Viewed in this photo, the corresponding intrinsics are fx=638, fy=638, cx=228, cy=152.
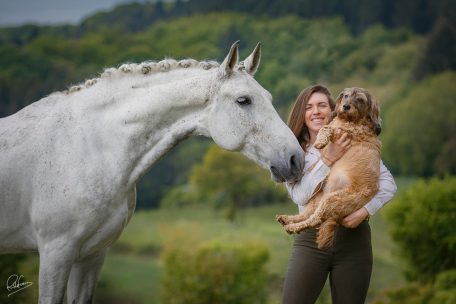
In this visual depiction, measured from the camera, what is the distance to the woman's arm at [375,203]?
3.59m

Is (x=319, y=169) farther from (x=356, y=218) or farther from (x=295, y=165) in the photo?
(x=356, y=218)

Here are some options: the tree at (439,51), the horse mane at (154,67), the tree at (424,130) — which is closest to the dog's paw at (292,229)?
the horse mane at (154,67)

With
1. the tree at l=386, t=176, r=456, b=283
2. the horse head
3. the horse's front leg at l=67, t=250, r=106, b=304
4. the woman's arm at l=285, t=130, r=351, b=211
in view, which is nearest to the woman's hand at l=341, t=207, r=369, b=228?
the woman's arm at l=285, t=130, r=351, b=211

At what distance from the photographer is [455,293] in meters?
23.6

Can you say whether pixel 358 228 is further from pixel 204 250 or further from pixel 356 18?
pixel 356 18

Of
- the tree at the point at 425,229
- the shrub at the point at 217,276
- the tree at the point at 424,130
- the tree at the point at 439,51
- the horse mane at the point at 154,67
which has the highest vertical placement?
the tree at the point at 439,51

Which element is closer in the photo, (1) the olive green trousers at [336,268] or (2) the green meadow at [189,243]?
(1) the olive green trousers at [336,268]

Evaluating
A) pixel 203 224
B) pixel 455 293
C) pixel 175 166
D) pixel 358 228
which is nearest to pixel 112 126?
pixel 358 228

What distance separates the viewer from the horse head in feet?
12.0

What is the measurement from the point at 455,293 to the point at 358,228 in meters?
21.8

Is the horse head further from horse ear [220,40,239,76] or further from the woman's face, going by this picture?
the woman's face

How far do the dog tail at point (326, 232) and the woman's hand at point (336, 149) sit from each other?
0.36 metres

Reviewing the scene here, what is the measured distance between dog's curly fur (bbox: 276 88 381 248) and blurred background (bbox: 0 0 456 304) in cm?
1601

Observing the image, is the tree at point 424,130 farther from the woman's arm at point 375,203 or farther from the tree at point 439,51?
the woman's arm at point 375,203
